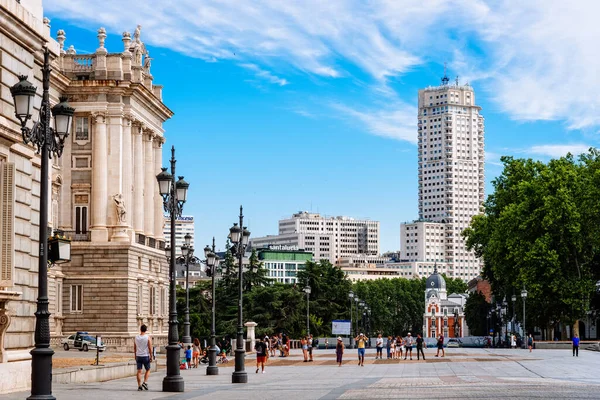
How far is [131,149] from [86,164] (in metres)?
3.44

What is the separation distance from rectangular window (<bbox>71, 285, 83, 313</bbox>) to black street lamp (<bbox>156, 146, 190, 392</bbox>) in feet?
135

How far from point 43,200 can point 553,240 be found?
6853 centimetres

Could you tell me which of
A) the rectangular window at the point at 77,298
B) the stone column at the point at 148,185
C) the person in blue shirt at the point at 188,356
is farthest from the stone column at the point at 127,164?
the person in blue shirt at the point at 188,356

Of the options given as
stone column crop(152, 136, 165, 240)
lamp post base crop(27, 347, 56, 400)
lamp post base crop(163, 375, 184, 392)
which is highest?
stone column crop(152, 136, 165, 240)

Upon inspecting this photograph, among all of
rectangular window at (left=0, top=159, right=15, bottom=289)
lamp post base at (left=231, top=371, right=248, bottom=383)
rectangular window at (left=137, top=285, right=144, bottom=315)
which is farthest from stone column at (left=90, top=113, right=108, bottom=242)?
rectangular window at (left=0, top=159, right=15, bottom=289)

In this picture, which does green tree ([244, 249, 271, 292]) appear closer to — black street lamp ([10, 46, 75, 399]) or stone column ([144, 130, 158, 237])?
stone column ([144, 130, 158, 237])

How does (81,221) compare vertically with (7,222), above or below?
above

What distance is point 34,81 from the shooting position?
25.7 metres

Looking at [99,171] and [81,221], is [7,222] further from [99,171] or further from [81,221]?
[81,221]

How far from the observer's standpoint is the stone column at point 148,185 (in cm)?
7925

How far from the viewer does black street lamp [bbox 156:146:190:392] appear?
95.9ft

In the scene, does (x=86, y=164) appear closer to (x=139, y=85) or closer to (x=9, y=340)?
(x=139, y=85)

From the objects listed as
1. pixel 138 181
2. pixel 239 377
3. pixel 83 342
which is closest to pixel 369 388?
pixel 239 377

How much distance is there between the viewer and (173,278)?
3036cm
